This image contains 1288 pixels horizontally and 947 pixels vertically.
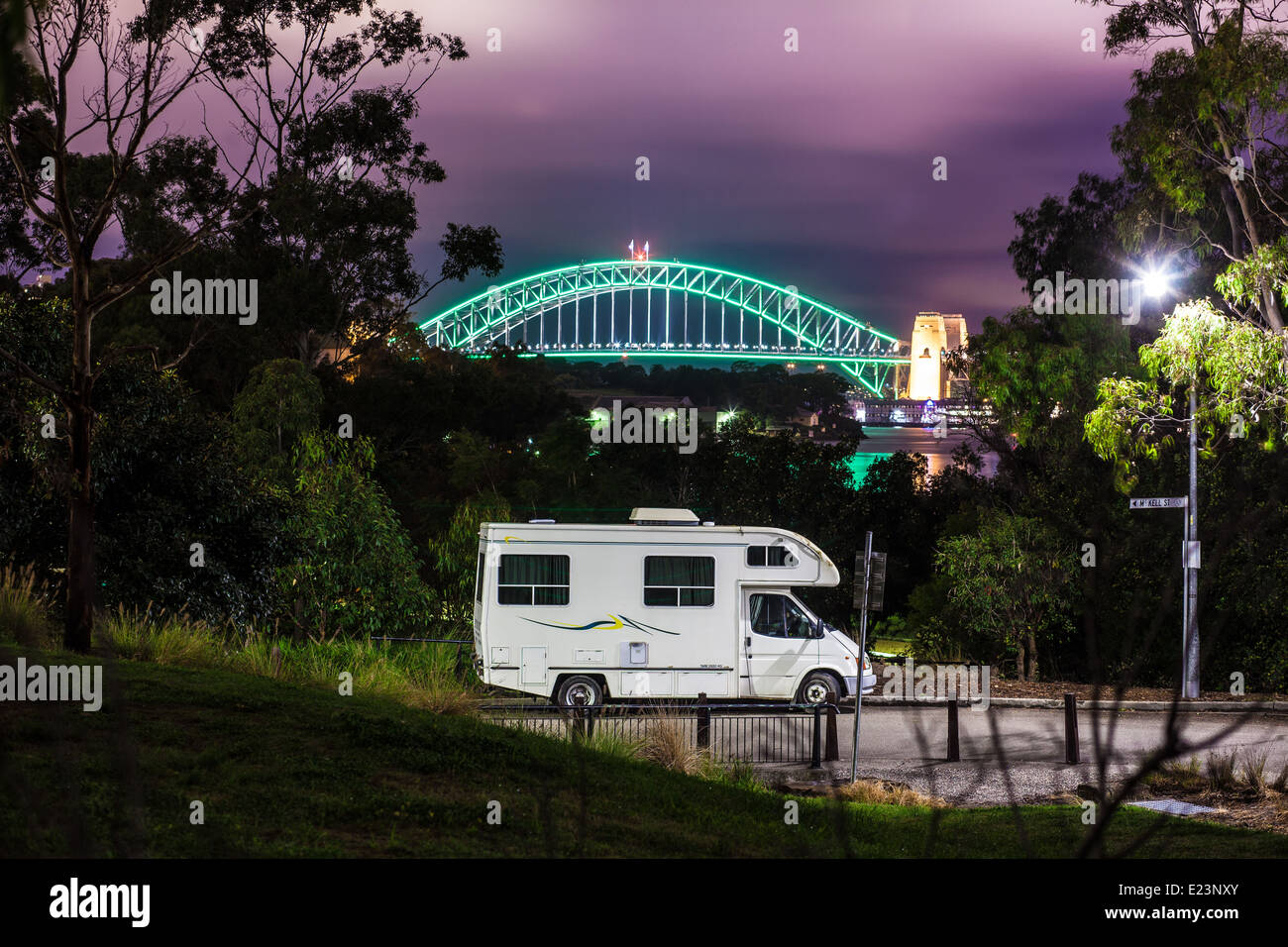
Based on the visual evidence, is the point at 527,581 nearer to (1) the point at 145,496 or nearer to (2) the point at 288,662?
(2) the point at 288,662

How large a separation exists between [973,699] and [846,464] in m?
18.6

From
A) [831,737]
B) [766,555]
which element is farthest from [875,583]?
[766,555]

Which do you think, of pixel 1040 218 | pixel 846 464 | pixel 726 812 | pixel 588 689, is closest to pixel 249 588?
pixel 588 689

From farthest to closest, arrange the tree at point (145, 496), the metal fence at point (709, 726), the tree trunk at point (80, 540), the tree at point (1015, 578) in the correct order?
the tree at point (1015, 578), the tree at point (145, 496), the metal fence at point (709, 726), the tree trunk at point (80, 540)

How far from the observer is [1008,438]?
113ft

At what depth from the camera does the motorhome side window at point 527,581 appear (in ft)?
57.3

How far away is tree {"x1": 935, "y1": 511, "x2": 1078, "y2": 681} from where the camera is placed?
23156mm
